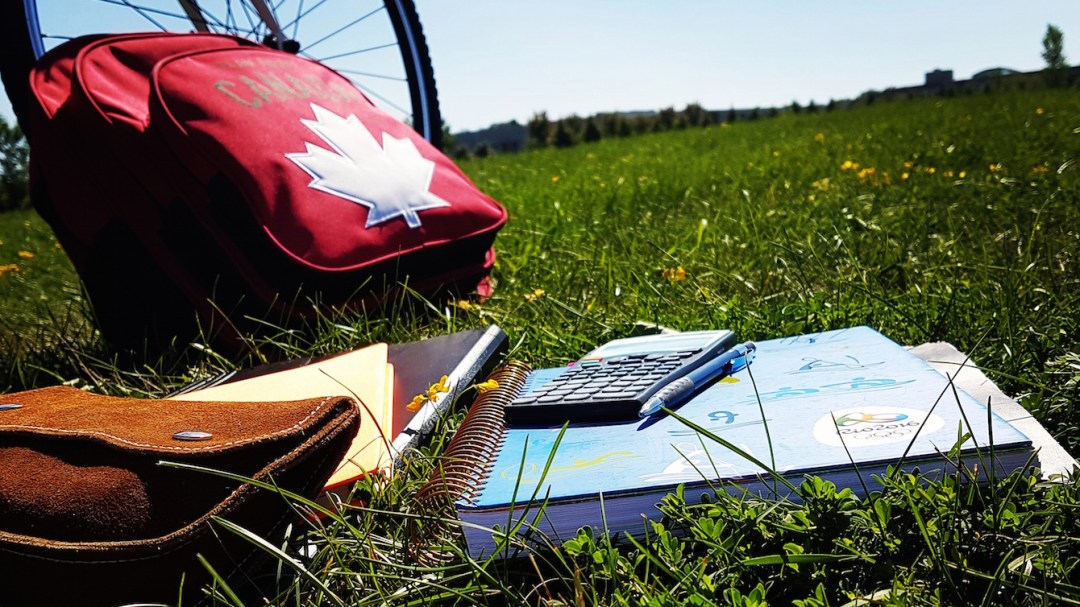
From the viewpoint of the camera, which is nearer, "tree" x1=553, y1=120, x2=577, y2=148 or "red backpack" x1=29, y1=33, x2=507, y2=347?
"red backpack" x1=29, y1=33, x2=507, y2=347

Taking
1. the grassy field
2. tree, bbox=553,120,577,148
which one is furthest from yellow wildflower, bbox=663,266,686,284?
tree, bbox=553,120,577,148

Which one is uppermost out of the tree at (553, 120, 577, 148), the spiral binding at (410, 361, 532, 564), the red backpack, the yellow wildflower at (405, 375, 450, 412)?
the tree at (553, 120, 577, 148)

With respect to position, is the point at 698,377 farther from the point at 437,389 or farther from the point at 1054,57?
the point at 1054,57

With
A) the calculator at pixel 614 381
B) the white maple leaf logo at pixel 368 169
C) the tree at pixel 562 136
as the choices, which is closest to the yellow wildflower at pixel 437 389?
the calculator at pixel 614 381

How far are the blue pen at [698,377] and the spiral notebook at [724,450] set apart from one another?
2 centimetres

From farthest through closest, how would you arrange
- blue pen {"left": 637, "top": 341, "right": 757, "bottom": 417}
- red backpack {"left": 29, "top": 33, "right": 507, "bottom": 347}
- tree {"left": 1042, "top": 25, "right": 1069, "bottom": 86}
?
1. tree {"left": 1042, "top": 25, "right": 1069, "bottom": 86}
2. red backpack {"left": 29, "top": 33, "right": 507, "bottom": 347}
3. blue pen {"left": 637, "top": 341, "right": 757, "bottom": 417}

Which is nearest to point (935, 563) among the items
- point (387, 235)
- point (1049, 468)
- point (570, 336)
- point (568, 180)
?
point (1049, 468)

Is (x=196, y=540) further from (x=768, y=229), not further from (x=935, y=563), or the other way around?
(x=768, y=229)

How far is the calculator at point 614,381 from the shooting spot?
0.99m

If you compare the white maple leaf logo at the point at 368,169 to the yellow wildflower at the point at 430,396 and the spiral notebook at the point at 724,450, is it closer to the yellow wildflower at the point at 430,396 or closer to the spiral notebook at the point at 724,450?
the yellow wildflower at the point at 430,396

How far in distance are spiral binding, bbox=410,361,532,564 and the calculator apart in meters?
0.03

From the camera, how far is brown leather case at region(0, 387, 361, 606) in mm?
758

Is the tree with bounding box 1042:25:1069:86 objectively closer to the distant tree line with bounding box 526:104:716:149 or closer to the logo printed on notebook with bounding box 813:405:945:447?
the distant tree line with bounding box 526:104:716:149

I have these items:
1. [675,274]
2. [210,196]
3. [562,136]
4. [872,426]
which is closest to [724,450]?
[872,426]
